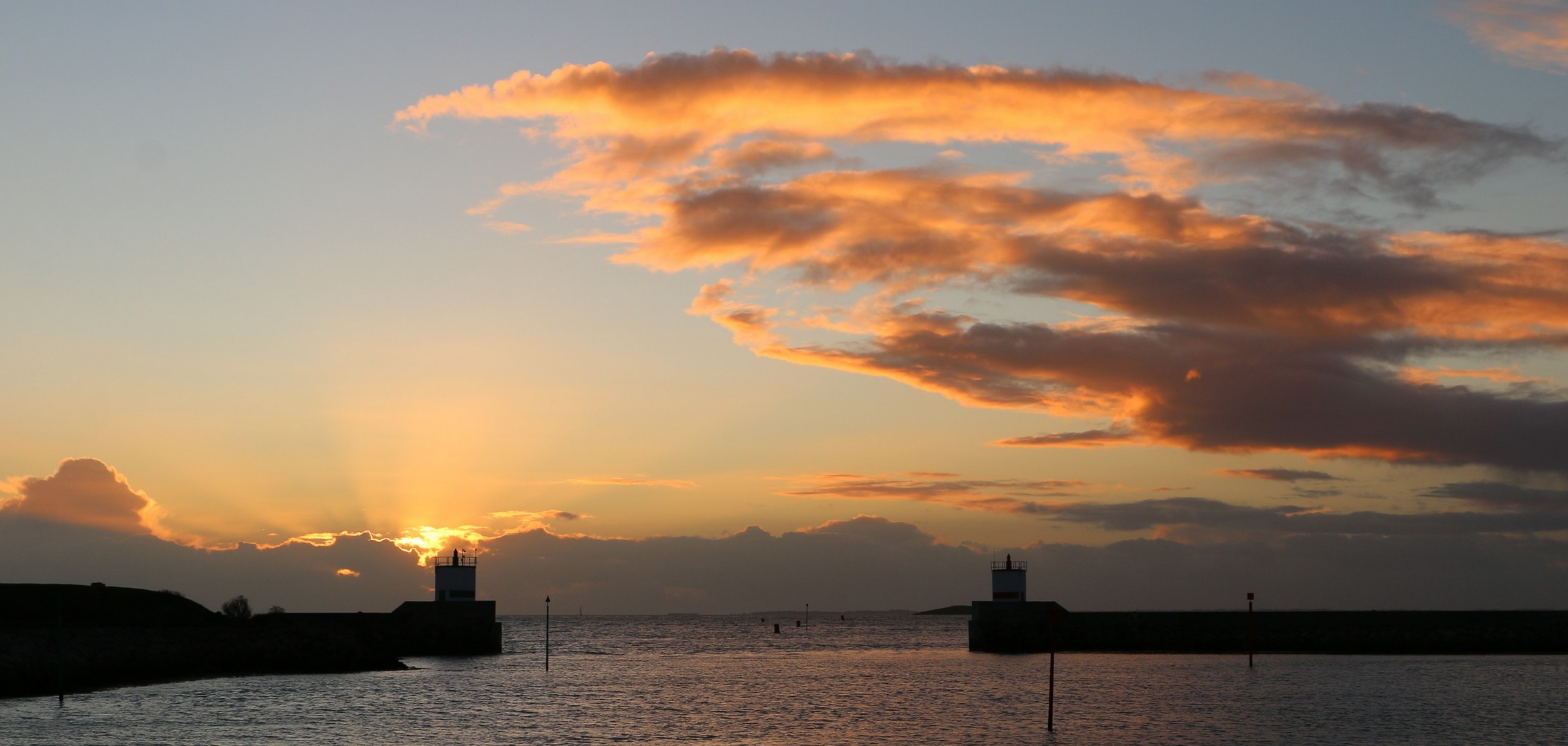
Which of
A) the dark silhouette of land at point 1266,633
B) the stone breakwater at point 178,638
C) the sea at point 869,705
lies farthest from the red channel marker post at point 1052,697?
the stone breakwater at point 178,638

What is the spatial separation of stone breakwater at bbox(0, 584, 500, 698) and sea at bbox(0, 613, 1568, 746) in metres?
2.13

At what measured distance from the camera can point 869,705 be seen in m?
68.8

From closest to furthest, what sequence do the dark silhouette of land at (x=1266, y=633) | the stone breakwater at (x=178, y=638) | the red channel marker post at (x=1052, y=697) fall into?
the red channel marker post at (x=1052, y=697)
the stone breakwater at (x=178, y=638)
the dark silhouette of land at (x=1266, y=633)

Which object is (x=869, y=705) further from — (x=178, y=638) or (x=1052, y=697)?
(x=178, y=638)

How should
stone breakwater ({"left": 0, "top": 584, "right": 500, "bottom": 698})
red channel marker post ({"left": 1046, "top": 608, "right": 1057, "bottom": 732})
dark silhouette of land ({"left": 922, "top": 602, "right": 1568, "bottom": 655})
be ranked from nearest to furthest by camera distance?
red channel marker post ({"left": 1046, "top": 608, "right": 1057, "bottom": 732}) < stone breakwater ({"left": 0, "top": 584, "right": 500, "bottom": 698}) < dark silhouette of land ({"left": 922, "top": 602, "right": 1568, "bottom": 655})

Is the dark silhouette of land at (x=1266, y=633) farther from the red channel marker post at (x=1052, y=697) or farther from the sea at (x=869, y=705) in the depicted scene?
the red channel marker post at (x=1052, y=697)

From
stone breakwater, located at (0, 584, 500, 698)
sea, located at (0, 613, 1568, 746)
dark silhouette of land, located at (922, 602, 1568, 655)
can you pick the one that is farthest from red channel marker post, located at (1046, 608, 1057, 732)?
stone breakwater, located at (0, 584, 500, 698)

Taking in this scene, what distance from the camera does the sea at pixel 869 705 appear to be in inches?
2092

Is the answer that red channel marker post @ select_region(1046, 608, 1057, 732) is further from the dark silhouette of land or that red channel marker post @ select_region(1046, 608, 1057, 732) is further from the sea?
the dark silhouette of land

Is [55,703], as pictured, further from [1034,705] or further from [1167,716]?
[1167,716]

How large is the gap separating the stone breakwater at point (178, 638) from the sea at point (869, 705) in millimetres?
2134

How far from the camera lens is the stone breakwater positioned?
71812mm

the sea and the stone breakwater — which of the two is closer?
the sea

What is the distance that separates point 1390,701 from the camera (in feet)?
217
